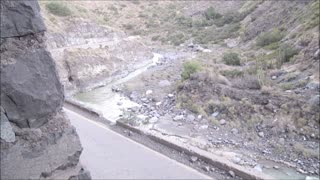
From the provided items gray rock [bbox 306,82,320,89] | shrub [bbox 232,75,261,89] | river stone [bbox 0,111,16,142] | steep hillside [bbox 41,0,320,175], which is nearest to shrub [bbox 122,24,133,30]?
steep hillside [bbox 41,0,320,175]

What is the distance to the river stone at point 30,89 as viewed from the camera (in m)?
2.24

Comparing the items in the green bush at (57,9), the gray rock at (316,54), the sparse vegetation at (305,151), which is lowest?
the sparse vegetation at (305,151)

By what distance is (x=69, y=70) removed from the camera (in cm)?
1897

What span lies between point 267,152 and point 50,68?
9.34 metres

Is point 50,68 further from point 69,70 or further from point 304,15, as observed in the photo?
point 304,15

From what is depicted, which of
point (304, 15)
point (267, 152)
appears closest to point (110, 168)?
point (267, 152)

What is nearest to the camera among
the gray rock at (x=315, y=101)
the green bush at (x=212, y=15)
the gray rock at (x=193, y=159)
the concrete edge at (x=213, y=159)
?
the concrete edge at (x=213, y=159)

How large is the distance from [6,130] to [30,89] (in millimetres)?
286

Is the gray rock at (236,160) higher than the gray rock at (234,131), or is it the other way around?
the gray rock at (234,131)

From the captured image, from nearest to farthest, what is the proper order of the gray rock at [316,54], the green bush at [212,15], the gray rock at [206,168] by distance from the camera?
the gray rock at [206,168]
the gray rock at [316,54]
the green bush at [212,15]

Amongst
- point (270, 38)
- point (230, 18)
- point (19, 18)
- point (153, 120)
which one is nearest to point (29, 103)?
point (19, 18)

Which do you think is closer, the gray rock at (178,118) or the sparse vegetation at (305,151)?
the sparse vegetation at (305,151)

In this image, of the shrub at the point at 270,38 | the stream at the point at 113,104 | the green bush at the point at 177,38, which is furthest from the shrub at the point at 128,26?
the stream at the point at 113,104

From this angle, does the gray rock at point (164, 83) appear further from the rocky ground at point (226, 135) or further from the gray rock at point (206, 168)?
the gray rock at point (206, 168)
